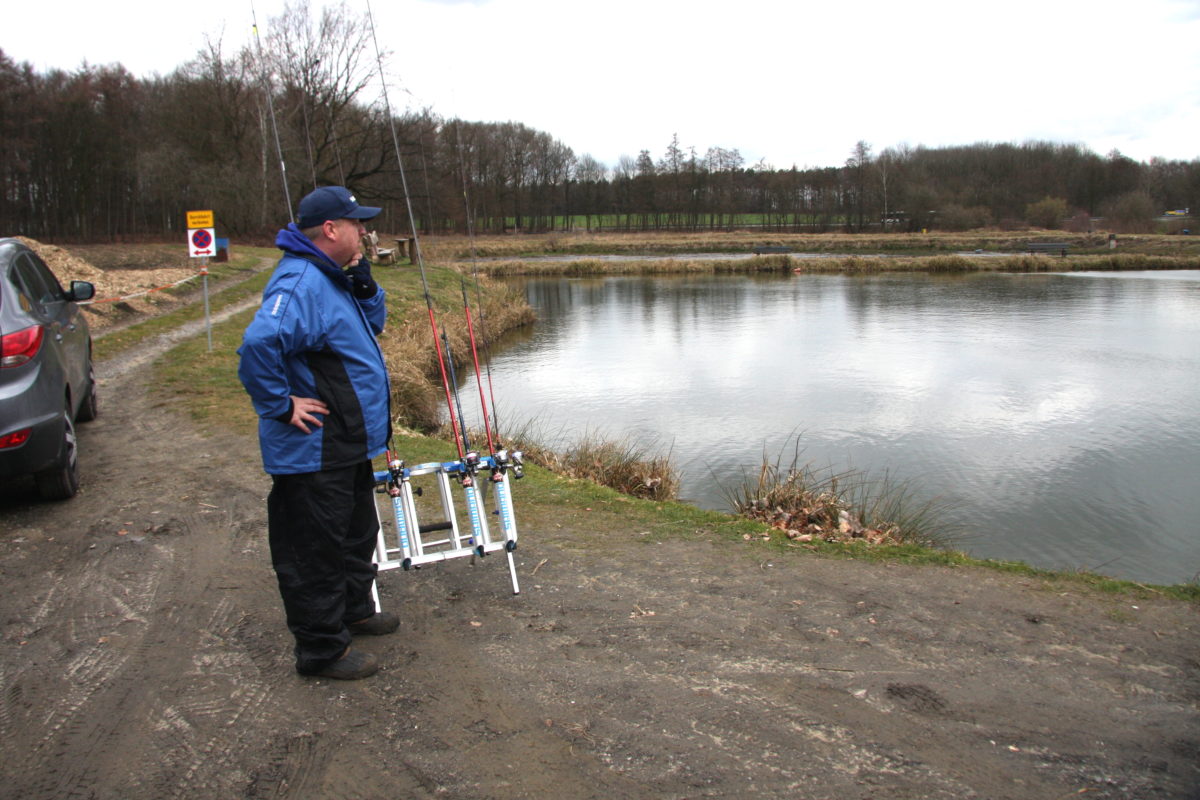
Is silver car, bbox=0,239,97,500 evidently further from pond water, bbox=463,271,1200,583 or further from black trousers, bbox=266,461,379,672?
pond water, bbox=463,271,1200,583

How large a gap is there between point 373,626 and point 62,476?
344 centimetres

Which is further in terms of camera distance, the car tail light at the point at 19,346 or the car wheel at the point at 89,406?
the car wheel at the point at 89,406

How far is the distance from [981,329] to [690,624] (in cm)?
2159

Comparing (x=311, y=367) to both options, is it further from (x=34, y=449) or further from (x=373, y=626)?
(x=34, y=449)

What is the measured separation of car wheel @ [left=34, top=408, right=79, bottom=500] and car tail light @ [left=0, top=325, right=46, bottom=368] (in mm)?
501

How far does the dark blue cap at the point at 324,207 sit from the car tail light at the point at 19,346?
131 inches

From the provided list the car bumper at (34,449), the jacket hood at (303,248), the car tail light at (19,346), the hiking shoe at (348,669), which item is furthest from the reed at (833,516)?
the car tail light at (19,346)

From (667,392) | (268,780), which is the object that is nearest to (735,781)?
(268,780)

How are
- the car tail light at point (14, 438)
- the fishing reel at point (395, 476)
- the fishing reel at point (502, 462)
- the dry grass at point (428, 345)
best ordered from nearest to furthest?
the fishing reel at point (395, 476), the fishing reel at point (502, 462), the car tail light at point (14, 438), the dry grass at point (428, 345)

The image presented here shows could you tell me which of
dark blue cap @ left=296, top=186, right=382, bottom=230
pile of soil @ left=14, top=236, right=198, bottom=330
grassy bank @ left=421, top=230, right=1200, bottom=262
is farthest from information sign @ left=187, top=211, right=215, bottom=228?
grassy bank @ left=421, top=230, right=1200, bottom=262

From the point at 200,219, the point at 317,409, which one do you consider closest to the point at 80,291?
the point at 317,409

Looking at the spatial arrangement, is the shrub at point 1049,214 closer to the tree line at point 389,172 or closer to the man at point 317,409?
the tree line at point 389,172

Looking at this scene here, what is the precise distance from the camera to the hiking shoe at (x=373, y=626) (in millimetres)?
4031

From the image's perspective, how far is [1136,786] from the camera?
9.73ft
